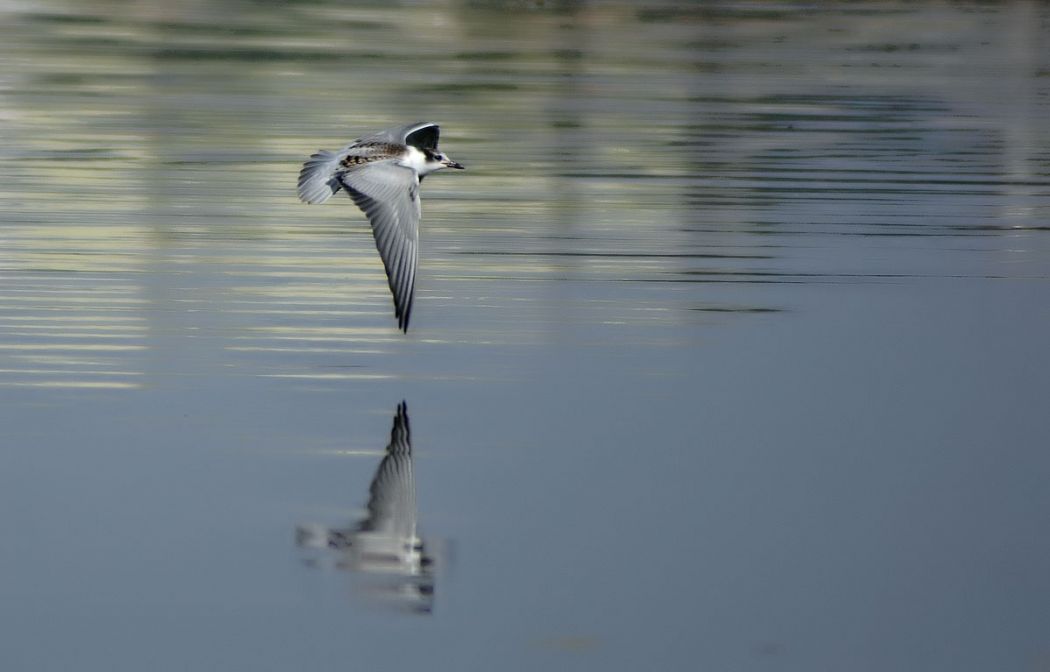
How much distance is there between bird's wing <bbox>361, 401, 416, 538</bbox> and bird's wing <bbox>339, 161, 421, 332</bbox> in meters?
0.96

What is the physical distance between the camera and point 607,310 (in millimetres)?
7812

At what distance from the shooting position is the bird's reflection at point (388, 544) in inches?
182

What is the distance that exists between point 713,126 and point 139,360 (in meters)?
8.04

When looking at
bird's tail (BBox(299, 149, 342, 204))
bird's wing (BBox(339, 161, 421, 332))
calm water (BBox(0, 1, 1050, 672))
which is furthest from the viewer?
bird's tail (BBox(299, 149, 342, 204))

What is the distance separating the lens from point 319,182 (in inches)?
320

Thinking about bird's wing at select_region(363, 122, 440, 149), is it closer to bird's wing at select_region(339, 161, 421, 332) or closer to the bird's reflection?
bird's wing at select_region(339, 161, 421, 332)

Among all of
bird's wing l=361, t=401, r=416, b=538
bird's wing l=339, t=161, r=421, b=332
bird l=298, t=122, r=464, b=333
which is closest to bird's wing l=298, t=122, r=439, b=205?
bird l=298, t=122, r=464, b=333

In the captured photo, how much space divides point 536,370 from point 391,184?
1.37 metres

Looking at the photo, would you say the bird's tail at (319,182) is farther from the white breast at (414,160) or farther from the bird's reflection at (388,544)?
the bird's reflection at (388,544)

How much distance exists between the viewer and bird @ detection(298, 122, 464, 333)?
280 inches

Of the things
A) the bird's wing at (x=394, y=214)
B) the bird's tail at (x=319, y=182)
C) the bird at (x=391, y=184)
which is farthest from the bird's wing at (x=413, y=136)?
the bird's wing at (x=394, y=214)

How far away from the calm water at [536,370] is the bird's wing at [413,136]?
54 cm

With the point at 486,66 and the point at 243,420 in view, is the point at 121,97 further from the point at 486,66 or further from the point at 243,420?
the point at 243,420

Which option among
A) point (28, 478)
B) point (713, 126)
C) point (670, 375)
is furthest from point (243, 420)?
point (713, 126)
